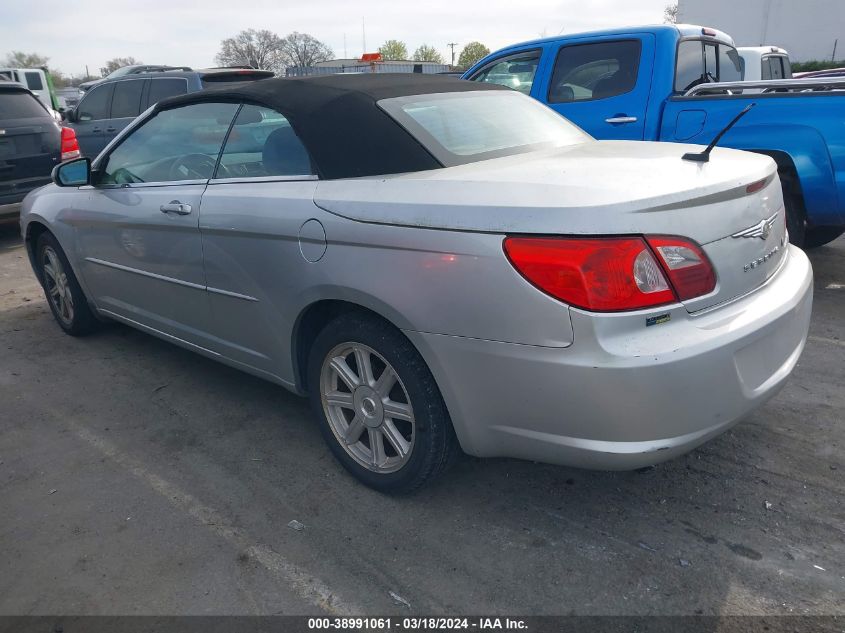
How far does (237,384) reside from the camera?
4.04 meters

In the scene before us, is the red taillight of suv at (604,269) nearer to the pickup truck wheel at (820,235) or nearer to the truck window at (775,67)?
the pickup truck wheel at (820,235)

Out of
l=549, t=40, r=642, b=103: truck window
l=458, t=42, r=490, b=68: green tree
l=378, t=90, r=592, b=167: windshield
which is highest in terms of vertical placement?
l=458, t=42, r=490, b=68: green tree

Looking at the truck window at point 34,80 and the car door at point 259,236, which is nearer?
the car door at point 259,236

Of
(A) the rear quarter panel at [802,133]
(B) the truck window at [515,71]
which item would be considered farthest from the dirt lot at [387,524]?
(B) the truck window at [515,71]

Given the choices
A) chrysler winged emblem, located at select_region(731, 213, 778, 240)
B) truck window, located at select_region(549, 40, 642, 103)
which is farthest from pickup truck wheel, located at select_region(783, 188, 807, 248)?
chrysler winged emblem, located at select_region(731, 213, 778, 240)

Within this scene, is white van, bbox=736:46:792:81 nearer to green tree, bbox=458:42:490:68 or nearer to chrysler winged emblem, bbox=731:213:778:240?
chrysler winged emblem, bbox=731:213:778:240

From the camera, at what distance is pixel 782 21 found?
43969mm

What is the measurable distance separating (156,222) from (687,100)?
154 inches

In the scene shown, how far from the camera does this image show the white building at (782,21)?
4159cm

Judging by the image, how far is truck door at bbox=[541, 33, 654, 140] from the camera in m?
5.58

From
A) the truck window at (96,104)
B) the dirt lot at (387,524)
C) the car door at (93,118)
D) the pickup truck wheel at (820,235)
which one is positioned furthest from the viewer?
the truck window at (96,104)

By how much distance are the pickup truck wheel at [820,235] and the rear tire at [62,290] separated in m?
5.77

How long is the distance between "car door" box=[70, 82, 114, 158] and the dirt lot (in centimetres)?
806

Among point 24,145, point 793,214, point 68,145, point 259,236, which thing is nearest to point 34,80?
point 68,145
